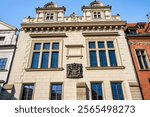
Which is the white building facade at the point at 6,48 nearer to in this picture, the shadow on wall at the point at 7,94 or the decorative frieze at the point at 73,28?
the shadow on wall at the point at 7,94

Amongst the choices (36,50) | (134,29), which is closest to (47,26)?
(36,50)

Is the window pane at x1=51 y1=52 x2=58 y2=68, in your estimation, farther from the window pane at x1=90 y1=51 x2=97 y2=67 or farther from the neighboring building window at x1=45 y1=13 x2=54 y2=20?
the neighboring building window at x1=45 y1=13 x2=54 y2=20

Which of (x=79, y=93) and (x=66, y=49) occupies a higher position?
(x=66, y=49)

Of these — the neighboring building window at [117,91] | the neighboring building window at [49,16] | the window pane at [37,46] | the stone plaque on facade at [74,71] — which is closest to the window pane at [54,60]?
the stone plaque on facade at [74,71]

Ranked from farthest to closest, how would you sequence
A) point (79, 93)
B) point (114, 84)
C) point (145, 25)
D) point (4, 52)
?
point (145, 25)
point (4, 52)
point (114, 84)
point (79, 93)

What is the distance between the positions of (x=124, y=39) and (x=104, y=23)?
9.89 ft

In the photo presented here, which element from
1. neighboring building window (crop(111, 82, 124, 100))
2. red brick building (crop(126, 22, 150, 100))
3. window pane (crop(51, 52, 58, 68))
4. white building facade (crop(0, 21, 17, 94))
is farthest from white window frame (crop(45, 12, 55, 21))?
neighboring building window (crop(111, 82, 124, 100))

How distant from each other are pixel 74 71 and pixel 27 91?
188 inches

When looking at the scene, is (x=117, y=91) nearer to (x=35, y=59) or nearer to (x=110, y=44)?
(x=110, y=44)

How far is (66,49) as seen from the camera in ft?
60.1

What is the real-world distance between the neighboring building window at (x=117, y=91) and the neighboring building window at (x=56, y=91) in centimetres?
487

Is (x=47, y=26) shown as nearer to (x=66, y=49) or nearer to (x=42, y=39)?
(x=42, y=39)

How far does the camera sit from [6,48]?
1845 cm

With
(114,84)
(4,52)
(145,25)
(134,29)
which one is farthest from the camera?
(145,25)
